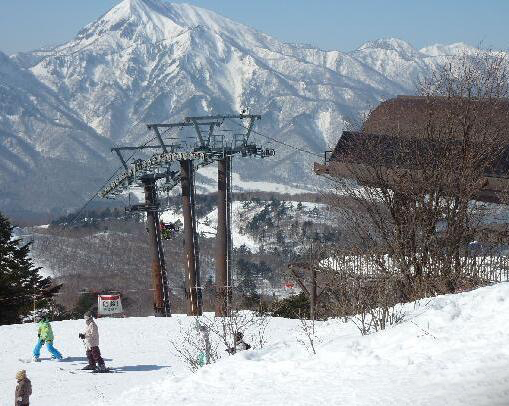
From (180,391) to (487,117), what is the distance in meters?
11.0

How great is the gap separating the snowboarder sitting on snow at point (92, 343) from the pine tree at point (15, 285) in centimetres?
2185

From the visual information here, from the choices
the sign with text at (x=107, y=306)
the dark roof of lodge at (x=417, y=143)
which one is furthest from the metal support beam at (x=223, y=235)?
the dark roof of lodge at (x=417, y=143)

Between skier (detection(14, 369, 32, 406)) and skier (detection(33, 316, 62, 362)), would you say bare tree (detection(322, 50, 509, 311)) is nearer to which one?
skier (detection(14, 369, 32, 406))

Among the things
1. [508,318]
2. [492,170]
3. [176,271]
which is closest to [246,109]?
[492,170]

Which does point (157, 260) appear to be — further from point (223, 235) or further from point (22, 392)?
point (22, 392)

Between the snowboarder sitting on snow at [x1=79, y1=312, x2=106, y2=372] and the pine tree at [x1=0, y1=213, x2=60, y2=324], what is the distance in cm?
2185

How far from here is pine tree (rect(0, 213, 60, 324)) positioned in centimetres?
4434

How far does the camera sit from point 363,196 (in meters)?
20.0

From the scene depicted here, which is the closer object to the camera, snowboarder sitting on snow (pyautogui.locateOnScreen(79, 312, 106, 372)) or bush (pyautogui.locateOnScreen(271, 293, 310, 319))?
snowboarder sitting on snow (pyautogui.locateOnScreen(79, 312, 106, 372))

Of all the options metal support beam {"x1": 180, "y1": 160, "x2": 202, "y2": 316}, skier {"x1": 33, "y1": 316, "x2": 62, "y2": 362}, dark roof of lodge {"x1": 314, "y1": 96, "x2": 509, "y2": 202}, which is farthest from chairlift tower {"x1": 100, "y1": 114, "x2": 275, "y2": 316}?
dark roof of lodge {"x1": 314, "y1": 96, "x2": 509, "y2": 202}

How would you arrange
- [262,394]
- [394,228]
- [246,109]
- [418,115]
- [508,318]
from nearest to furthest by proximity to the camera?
[262,394], [508,318], [394,228], [418,115], [246,109]

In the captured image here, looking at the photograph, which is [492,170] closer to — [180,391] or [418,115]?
[418,115]

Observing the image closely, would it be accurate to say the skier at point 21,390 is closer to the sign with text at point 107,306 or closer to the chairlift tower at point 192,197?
the chairlift tower at point 192,197

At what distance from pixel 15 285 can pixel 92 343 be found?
27495 millimetres
